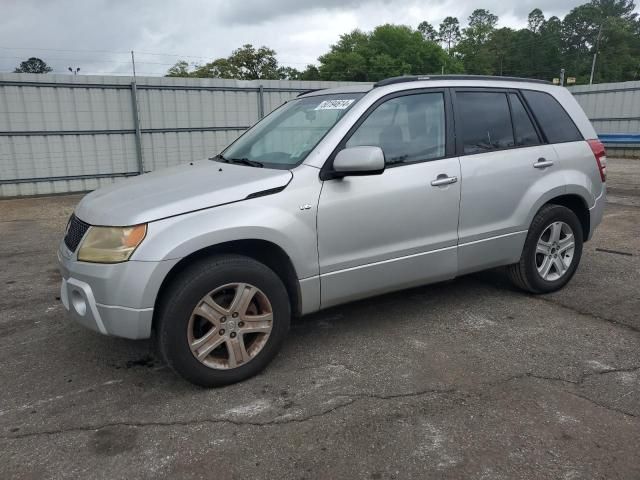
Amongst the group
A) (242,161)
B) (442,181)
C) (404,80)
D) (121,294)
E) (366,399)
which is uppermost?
(404,80)

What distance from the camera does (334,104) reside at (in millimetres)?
3883

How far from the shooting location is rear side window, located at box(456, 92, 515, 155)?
13.4 feet

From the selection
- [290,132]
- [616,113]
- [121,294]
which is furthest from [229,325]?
[616,113]

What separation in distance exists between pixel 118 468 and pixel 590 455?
2.21 meters

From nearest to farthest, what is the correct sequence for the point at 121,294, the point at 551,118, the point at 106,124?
1. the point at 121,294
2. the point at 551,118
3. the point at 106,124

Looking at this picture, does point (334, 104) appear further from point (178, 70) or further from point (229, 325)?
point (178, 70)

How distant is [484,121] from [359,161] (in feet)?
4.86

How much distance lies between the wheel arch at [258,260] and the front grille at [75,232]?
2.00 ft

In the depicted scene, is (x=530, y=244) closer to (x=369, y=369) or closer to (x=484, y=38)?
(x=369, y=369)

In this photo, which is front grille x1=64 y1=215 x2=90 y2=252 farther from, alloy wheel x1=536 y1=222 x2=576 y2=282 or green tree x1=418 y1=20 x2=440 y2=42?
green tree x1=418 y1=20 x2=440 y2=42

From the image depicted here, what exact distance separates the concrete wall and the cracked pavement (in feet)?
25.9

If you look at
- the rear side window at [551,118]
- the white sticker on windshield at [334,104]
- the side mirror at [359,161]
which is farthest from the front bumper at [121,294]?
the rear side window at [551,118]

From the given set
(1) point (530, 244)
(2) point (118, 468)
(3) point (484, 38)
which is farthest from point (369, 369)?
(3) point (484, 38)

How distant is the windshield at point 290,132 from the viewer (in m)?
3.62
